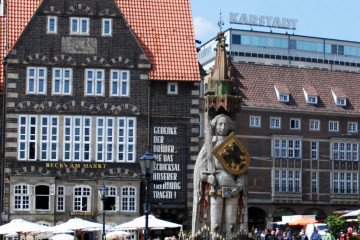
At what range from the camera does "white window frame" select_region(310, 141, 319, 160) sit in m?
70.4

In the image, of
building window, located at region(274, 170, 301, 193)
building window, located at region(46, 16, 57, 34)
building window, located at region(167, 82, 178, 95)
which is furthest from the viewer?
building window, located at region(274, 170, 301, 193)

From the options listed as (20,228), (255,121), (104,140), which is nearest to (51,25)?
(104,140)

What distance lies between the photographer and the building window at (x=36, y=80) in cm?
5019

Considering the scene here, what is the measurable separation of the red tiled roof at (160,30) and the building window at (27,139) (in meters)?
3.05

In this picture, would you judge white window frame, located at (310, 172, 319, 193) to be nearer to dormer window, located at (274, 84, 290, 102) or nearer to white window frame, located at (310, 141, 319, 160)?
white window frame, located at (310, 141, 319, 160)

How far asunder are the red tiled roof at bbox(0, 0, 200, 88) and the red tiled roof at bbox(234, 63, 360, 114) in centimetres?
1604

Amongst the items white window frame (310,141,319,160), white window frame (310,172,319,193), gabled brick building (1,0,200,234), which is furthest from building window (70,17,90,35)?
white window frame (310,172,319,193)

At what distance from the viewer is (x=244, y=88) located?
6981cm

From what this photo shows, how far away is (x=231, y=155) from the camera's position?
32.4 m

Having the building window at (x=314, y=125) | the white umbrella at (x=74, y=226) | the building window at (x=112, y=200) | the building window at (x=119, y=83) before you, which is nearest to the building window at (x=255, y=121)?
the building window at (x=314, y=125)

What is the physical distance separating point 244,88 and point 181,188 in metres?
20.4

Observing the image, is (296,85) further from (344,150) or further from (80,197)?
(80,197)

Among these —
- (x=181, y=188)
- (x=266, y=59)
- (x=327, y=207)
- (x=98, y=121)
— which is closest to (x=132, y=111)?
A: (x=98, y=121)

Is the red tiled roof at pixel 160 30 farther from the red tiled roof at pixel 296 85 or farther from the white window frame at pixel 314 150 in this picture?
the white window frame at pixel 314 150
